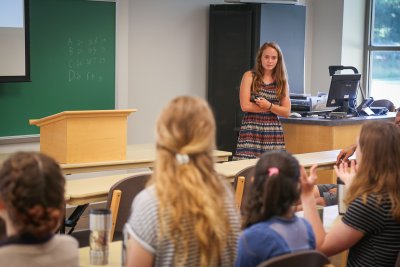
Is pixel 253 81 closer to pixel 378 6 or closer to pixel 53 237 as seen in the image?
pixel 53 237

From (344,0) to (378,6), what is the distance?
59cm

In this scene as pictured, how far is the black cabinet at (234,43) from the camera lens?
304 inches

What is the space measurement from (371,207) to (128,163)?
94.2 inches

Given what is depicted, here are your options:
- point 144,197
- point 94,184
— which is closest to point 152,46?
point 94,184

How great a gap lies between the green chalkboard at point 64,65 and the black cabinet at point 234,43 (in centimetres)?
138

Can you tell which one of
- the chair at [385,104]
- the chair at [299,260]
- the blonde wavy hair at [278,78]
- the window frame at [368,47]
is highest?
the window frame at [368,47]

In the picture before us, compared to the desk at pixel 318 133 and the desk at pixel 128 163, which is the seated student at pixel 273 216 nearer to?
the desk at pixel 128 163

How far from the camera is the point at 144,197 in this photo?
199 cm

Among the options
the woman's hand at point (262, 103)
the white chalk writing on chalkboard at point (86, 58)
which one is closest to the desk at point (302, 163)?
the woman's hand at point (262, 103)

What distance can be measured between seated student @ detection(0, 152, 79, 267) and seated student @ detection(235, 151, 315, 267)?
61 centimetres

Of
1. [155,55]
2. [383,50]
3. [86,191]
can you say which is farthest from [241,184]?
[383,50]

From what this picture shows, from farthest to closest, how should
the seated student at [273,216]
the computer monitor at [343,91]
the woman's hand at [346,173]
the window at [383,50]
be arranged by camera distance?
1. the window at [383,50]
2. the computer monitor at [343,91]
3. the woman's hand at [346,173]
4. the seated student at [273,216]

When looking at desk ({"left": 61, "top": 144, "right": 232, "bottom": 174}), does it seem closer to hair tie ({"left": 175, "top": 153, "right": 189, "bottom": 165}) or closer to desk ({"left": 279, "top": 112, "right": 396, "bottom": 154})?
desk ({"left": 279, "top": 112, "right": 396, "bottom": 154})

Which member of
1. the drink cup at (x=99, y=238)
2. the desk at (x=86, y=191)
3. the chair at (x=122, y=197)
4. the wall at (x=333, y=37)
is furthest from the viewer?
the wall at (x=333, y=37)
